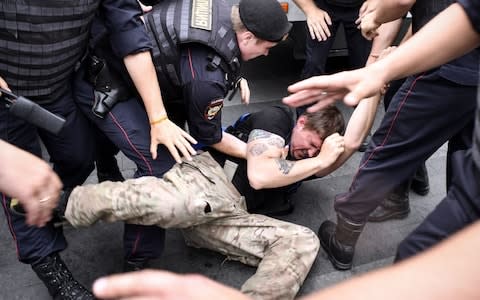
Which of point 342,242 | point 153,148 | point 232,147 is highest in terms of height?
point 153,148

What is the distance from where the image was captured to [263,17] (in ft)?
A: 5.91

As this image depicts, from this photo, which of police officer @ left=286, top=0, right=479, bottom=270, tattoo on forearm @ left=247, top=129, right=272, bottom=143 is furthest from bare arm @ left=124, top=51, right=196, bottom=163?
police officer @ left=286, top=0, right=479, bottom=270

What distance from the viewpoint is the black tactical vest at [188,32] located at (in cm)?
175

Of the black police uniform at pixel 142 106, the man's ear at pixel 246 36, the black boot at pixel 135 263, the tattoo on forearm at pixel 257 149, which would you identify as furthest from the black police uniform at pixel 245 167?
the black boot at pixel 135 263

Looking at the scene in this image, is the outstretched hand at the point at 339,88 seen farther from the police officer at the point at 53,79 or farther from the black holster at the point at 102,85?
the black holster at the point at 102,85

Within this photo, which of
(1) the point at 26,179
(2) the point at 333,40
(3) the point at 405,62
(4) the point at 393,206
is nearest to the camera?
(1) the point at 26,179

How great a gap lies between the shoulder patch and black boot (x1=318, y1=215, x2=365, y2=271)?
2.34 ft

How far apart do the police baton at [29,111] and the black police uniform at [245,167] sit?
816mm

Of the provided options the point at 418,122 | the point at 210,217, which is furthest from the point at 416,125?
the point at 210,217

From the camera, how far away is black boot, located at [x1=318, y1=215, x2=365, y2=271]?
1.93 m

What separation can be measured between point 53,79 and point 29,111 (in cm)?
23

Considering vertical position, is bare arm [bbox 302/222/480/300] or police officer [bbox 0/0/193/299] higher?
bare arm [bbox 302/222/480/300]

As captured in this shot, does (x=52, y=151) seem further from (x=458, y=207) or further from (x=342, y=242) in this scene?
(x=458, y=207)

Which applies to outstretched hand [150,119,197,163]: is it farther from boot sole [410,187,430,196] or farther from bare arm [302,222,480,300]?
boot sole [410,187,430,196]
